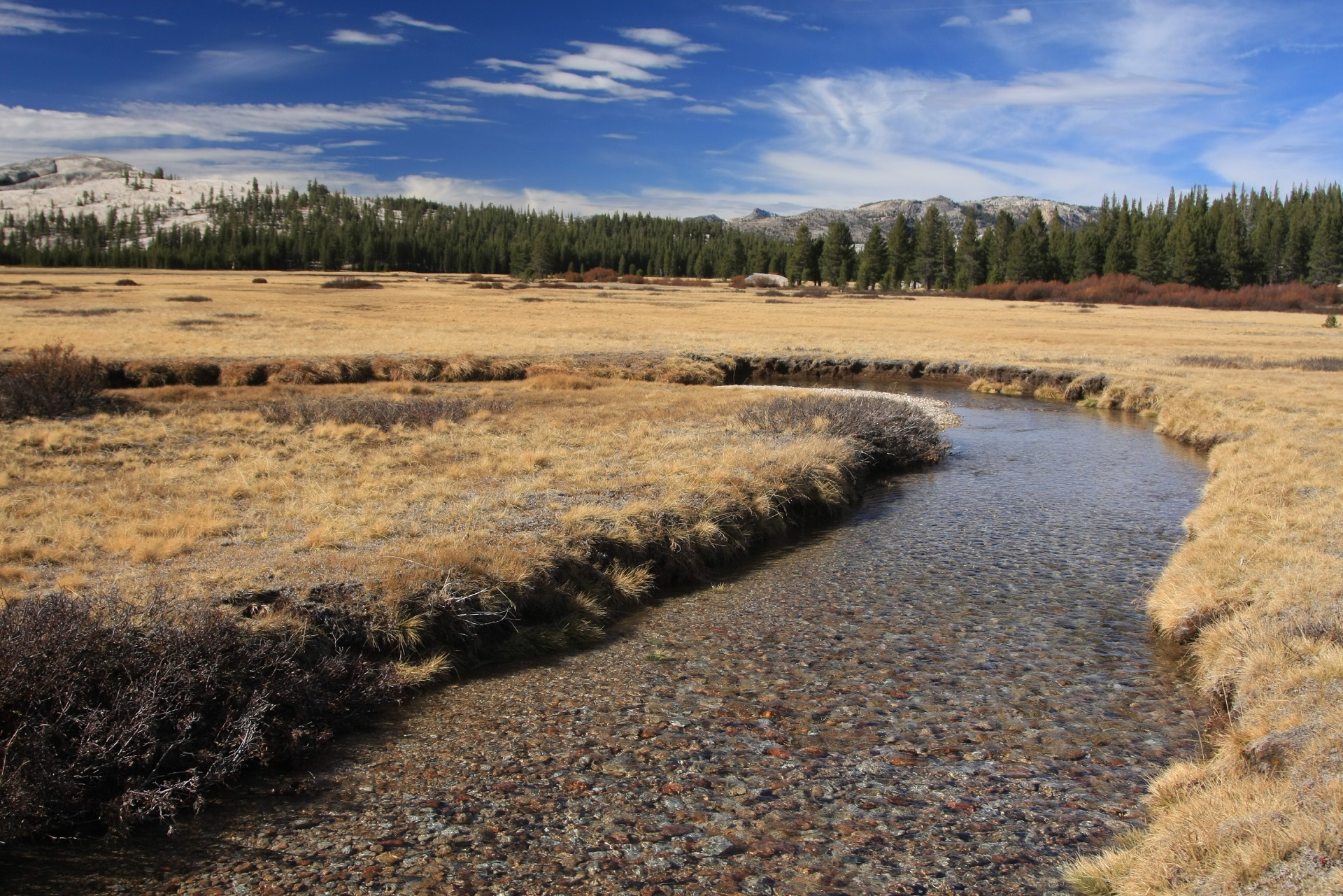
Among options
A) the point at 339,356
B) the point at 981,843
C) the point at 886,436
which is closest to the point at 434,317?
the point at 339,356

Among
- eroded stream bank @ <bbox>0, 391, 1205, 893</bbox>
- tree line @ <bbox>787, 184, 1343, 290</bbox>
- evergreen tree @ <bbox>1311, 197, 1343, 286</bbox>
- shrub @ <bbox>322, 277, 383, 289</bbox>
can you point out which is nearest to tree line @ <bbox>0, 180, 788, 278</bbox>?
tree line @ <bbox>787, 184, 1343, 290</bbox>

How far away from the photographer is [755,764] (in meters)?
7.69

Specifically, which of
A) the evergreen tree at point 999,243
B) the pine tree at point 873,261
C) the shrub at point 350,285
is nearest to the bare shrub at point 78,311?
the shrub at point 350,285

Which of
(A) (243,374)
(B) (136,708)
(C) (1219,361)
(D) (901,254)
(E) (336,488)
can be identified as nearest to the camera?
(B) (136,708)

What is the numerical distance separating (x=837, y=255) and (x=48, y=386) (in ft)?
415

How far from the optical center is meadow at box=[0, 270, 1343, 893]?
275 inches

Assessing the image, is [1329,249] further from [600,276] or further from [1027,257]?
[600,276]

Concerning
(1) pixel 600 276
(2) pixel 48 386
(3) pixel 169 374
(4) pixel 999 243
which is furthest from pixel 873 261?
(2) pixel 48 386

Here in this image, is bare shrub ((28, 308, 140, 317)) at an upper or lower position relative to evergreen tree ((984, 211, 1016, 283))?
lower

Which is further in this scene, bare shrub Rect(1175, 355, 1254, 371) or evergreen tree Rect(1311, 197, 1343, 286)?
evergreen tree Rect(1311, 197, 1343, 286)

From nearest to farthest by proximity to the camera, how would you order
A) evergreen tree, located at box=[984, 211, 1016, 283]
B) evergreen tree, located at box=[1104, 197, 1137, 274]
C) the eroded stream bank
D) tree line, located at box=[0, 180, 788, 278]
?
the eroded stream bank < evergreen tree, located at box=[1104, 197, 1137, 274] < evergreen tree, located at box=[984, 211, 1016, 283] < tree line, located at box=[0, 180, 788, 278]

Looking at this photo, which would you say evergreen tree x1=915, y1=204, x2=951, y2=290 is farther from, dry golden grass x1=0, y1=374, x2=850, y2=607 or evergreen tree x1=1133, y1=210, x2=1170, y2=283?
dry golden grass x1=0, y1=374, x2=850, y2=607

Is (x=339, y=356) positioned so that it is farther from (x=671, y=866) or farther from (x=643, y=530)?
(x=671, y=866)

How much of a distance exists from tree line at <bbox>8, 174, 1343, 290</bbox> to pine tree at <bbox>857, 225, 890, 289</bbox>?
231 millimetres
